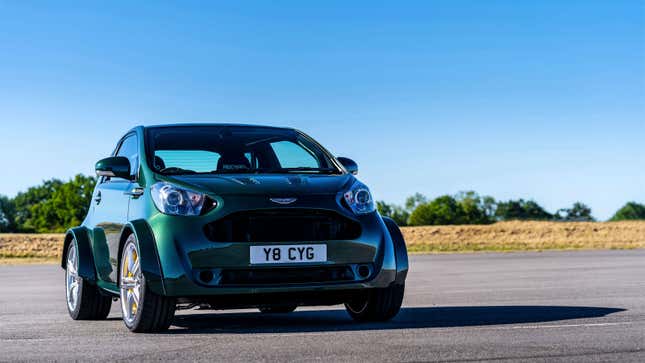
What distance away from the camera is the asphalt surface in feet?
19.6

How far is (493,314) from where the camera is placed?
888 centimetres

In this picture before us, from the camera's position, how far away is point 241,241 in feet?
23.8

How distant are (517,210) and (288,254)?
609 feet

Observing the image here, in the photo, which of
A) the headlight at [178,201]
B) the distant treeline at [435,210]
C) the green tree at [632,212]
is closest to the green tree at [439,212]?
the distant treeline at [435,210]

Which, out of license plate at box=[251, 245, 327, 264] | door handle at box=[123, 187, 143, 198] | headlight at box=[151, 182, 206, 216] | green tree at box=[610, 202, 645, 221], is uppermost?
green tree at box=[610, 202, 645, 221]

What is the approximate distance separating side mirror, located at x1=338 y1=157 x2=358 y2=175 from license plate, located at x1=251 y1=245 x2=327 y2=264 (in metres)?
1.41

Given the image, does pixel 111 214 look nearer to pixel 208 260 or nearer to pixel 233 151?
pixel 233 151

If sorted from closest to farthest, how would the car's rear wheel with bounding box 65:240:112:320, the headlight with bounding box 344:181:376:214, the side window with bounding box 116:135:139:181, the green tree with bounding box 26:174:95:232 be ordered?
1. the headlight with bounding box 344:181:376:214
2. the side window with bounding box 116:135:139:181
3. the car's rear wheel with bounding box 65:240:112:320
4. the green tree with bounding box 26:174:95:232

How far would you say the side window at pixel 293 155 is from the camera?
8.77m

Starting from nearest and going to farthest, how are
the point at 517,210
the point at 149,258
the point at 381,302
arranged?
the point at 149,258 < the point at 381,302 < the point at 517,210

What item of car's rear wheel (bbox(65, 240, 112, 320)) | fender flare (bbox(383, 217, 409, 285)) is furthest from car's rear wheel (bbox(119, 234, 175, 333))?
fender flare (bbox(383, 217, 409, 285))

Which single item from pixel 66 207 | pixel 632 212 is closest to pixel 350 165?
pixel 66 207

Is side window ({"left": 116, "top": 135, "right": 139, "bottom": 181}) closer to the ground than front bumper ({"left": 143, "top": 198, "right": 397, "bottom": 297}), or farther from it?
farther from it

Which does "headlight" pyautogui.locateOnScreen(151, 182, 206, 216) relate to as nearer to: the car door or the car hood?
the car hood
